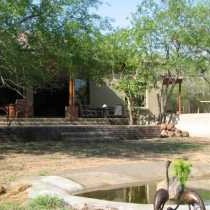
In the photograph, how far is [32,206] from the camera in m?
9.91

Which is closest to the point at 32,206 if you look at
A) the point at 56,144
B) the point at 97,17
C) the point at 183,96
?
the point at 97,17

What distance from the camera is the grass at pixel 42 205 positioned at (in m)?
9.78

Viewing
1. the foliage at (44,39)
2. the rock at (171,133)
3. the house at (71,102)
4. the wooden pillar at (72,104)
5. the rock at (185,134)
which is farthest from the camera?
the rock at (185,134)

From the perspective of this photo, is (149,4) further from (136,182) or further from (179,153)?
(136,182)

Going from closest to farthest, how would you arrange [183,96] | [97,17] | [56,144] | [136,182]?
[136,182], [97,17], [56,144], [183,96]

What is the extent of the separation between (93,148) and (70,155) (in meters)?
2.95

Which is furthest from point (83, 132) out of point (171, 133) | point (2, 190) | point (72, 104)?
point (2, 190)

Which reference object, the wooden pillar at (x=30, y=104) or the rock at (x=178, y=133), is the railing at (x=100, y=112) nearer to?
the wooden pillar at (x=30, y=104)

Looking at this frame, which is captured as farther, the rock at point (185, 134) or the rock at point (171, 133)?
the rock at point (185, 134)

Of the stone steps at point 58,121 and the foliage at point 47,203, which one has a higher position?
the stone steps at point 58,121

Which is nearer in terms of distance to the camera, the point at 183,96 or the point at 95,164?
the point at 95,164

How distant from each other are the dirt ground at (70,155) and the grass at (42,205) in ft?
9.18

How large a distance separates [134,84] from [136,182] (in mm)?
18167

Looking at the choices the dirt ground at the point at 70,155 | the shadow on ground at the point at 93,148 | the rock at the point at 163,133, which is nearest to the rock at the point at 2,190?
the dirt ground at the point at 70,155
